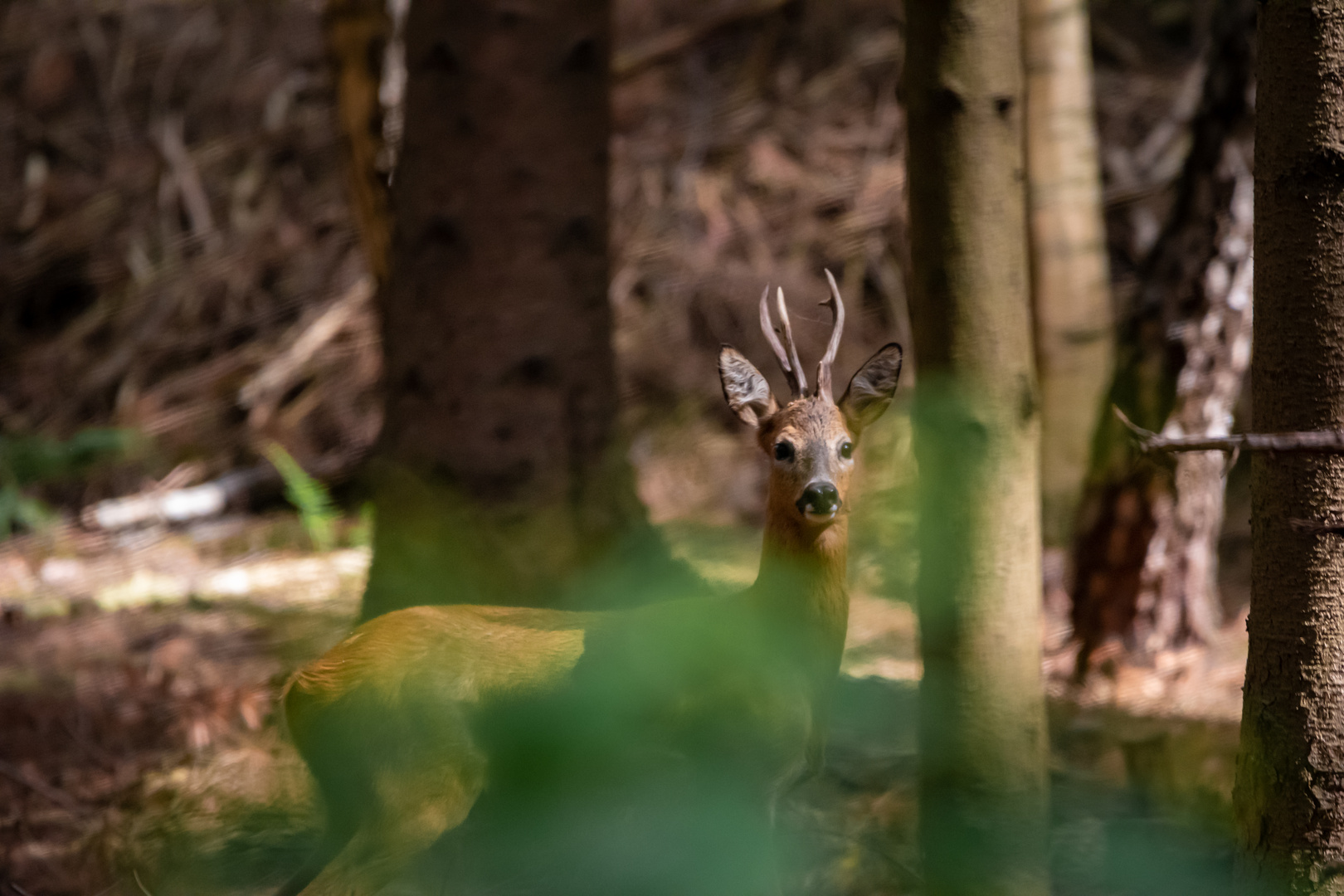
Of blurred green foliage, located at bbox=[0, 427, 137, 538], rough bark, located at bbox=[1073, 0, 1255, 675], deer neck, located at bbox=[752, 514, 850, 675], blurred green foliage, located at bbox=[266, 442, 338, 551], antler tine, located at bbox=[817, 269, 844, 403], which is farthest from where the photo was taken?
blurred green foliage, located at bbox=[0, 427, 137, 538]

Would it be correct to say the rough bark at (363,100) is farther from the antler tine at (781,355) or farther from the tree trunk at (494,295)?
the antler tine at (781,355)

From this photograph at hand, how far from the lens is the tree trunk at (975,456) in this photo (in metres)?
2.72

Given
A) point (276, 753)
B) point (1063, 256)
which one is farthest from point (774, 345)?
point (1063, 256)

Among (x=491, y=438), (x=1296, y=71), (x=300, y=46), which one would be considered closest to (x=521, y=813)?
(x=491, y=438)

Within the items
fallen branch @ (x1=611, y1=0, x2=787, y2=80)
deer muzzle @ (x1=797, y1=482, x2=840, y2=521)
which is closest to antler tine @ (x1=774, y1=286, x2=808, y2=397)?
deer muzzle @ (x1=797, y1=482, x2=840, y2=521)

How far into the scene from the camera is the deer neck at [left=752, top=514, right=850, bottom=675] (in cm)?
312

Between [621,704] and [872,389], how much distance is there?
3.16ft

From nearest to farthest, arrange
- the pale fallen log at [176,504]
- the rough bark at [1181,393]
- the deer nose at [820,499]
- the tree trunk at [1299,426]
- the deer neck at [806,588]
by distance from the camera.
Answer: the tree trunk at [1299,426] → the deer nose at [820,499] → the deer neck at [806,588] → the rough bark at [1181,393] → the pale fallen log at [176,504]

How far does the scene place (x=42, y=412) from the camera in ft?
32.2

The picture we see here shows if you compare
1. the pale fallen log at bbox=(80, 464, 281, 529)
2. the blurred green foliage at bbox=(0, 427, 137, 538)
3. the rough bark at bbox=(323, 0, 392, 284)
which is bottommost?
the pale fallen log at bbox=(80, 464, 281, 529)

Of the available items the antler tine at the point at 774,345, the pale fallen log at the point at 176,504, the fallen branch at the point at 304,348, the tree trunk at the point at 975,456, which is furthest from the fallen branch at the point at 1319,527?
the fallen branch at the point at 304,348

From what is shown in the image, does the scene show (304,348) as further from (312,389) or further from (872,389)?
(872,389)

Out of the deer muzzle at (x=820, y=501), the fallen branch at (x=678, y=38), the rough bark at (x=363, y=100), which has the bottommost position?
the deer muzzle at (x=820, y=501)

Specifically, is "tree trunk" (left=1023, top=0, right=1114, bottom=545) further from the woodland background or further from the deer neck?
the deer neck
